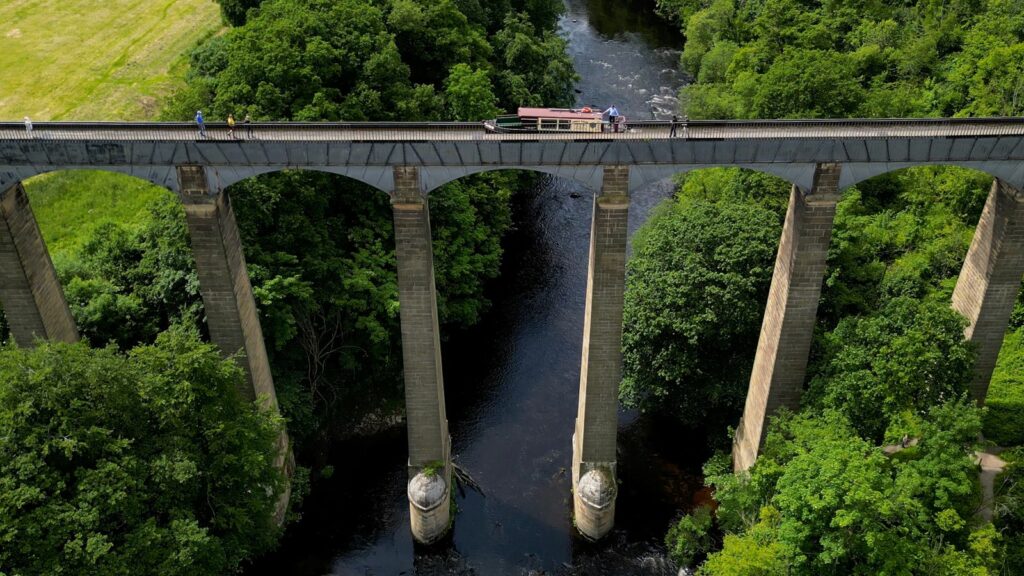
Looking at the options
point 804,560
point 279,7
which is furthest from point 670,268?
point 279,7

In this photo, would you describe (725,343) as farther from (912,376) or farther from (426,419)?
(426,419)

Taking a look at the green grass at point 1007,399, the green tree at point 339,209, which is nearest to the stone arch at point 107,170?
the green tree at point 339,209

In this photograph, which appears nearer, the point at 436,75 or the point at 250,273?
the point at 250,273

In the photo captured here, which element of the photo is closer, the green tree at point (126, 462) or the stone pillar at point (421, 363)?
the green tree at point (126, 462)

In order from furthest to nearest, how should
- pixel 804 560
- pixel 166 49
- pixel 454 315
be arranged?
1. pixel 166 49
2. pixel 454 315
3. pixel 804 560

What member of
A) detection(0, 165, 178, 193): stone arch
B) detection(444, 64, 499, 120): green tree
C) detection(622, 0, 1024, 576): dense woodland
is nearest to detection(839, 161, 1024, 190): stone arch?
detection(622, 0, 1024, 576): dense woodland

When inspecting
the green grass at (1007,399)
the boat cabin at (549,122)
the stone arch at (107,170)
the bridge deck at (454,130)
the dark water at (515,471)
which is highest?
the boat cabin at (549,122)

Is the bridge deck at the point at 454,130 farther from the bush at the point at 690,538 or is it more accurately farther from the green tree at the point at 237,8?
the green tree at the point at 237,8
